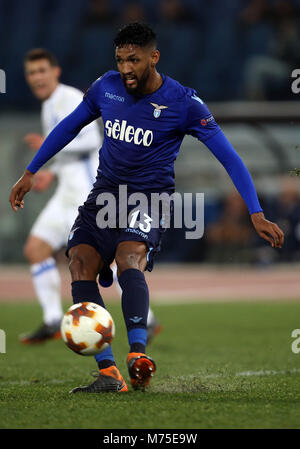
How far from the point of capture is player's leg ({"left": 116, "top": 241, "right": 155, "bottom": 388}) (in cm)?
437

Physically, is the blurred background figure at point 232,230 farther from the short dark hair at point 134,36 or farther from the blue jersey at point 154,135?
the short dark hair at point 134,36

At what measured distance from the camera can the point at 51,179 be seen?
812 cm

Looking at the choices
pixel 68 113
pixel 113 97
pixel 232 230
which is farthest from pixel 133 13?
pixel 113 97

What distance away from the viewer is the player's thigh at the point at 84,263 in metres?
4.85

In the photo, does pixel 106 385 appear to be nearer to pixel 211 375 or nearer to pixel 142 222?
pixel 142 222

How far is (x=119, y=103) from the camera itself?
196 inches

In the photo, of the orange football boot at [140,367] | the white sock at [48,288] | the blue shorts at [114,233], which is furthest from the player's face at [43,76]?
the orange football boot at [140,367]

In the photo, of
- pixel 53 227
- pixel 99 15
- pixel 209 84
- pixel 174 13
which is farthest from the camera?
pixel 99 15

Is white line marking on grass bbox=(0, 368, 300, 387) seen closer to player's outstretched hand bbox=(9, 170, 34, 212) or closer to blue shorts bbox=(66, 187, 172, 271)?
blue shorts bbox=(66, 187, 172, 271)

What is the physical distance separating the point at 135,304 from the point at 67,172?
3762mm
